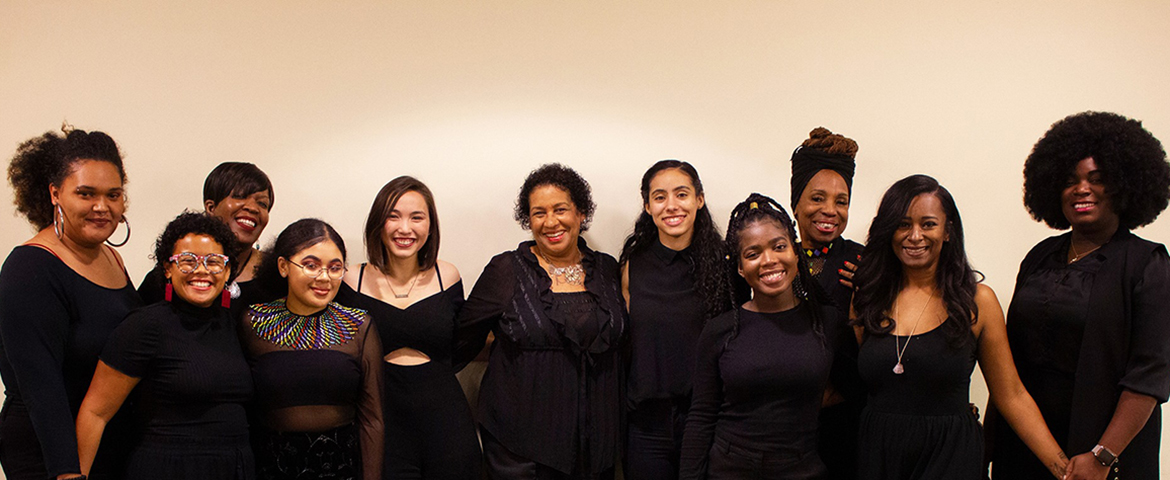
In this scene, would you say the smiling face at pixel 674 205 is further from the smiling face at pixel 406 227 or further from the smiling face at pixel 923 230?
the smiling face at pixel 406 227

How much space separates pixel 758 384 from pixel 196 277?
191cm

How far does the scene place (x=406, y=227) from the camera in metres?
2.98

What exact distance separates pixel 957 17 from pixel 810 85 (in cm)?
81

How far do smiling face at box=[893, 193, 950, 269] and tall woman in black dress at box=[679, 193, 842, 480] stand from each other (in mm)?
353

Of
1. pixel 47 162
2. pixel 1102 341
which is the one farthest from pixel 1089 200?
pixel 47 162

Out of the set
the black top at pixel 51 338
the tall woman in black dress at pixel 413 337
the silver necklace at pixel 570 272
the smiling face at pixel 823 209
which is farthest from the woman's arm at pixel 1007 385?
the black top at pixel 51 338

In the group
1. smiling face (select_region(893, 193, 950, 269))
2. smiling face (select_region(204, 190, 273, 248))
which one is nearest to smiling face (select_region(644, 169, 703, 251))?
smiling face (select_region(893, 193, 950, 269))

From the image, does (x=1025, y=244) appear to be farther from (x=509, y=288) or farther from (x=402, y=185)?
(x=402, y=185)

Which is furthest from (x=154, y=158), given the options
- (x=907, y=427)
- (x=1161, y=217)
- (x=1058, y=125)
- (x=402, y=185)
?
(x=1161, y=217)

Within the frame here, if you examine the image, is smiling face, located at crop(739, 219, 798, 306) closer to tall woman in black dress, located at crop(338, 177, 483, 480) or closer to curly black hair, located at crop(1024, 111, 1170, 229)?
curly black hair, located at crop(1024, 111, 1170, 229)

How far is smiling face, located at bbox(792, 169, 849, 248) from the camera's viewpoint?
311cm

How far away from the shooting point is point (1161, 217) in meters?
3.64

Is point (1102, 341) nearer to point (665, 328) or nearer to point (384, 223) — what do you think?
point (665, 328)

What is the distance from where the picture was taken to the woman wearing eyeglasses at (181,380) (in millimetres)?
2312
